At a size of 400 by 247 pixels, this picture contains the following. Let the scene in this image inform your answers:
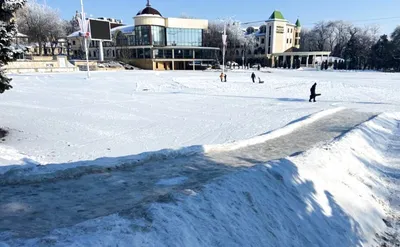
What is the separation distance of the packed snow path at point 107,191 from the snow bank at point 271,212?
0.32m

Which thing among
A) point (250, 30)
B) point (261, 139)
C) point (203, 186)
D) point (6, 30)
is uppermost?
point (250, 30)

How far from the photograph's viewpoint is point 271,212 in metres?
4.94

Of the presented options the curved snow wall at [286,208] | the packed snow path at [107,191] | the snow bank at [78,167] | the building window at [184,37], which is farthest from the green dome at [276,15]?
the snow bank at [78,167]

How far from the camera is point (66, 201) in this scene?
4754 mm

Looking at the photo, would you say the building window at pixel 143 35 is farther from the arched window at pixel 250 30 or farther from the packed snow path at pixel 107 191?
the packed snow path at pixel 107 191

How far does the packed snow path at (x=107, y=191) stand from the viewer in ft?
12.8

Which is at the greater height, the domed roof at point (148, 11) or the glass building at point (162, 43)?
the domed roof at point (148, 11)

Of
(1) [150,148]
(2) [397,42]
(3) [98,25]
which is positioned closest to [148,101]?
(1) [150,148]

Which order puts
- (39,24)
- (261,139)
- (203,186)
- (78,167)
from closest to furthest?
(203,186) < (78,167) < (261,139) < (39,24)

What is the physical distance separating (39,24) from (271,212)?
245ft

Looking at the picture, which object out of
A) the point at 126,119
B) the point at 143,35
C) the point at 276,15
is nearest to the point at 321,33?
the point at 276,15

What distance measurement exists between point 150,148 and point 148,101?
11573 millimetres

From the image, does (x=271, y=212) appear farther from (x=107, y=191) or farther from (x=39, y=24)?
(x=39, y=24)

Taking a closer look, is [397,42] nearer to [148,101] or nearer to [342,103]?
[342,103]
